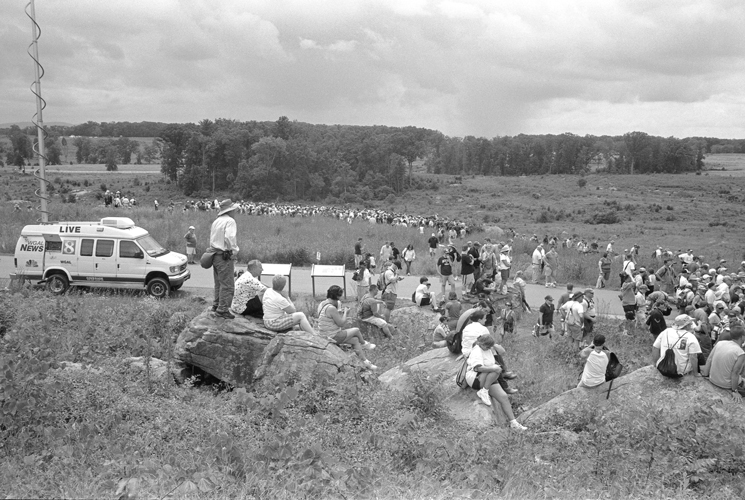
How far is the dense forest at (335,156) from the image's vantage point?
85875 mm

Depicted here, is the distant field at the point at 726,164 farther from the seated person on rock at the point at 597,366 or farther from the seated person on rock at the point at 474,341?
the seated person on rock at the point at 474,341

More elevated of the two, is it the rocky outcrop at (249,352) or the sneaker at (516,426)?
the rocky outcrop at (249,352)

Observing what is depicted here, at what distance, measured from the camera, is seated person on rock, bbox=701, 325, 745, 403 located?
8930 mm

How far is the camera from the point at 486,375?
8680 mm

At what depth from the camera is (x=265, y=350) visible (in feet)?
30.2

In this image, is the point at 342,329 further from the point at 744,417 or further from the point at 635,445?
the point at 744,417

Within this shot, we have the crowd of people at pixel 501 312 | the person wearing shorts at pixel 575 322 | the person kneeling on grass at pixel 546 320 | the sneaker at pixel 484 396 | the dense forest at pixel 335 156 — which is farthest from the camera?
the dense forest at pixel 335 156

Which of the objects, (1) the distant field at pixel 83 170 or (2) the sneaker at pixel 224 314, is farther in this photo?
(1) the distant field at pixel 83 170

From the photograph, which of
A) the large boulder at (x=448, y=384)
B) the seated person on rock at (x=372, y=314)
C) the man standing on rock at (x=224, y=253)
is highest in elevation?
the man standing on rock at (x=224, y=253)

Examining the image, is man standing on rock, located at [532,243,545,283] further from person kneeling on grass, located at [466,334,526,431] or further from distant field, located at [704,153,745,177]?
distant field, located at [704,153,745,177]

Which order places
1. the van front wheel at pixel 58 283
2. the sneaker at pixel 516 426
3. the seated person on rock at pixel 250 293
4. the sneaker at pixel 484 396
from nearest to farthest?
the sneaker at pixel 516 426
the sneaker at pixel 484 396
the seated person on rock at pixel 250 293
the van front wheel at pixel 58 283

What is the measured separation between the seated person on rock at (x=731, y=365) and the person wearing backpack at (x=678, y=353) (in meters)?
0.27

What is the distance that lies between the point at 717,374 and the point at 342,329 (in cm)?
607

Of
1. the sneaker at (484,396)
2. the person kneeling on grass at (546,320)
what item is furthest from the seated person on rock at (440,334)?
the sneaker at (484,396)
